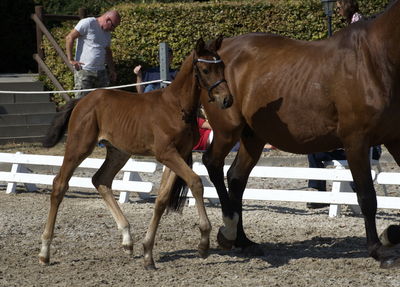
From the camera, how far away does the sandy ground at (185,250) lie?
624 cm

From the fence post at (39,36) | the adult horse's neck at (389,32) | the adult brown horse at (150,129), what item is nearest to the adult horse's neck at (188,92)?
the adult brown horse at (150,129)

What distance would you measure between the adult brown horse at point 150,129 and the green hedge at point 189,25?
8680 millimetres

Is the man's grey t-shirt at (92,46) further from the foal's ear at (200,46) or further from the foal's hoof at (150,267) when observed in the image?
the foal's hoof at (150,267)

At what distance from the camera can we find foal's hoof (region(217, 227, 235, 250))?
7.23 m

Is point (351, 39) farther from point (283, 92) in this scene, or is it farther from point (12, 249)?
point (12, 249)

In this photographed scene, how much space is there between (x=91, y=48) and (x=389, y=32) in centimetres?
716

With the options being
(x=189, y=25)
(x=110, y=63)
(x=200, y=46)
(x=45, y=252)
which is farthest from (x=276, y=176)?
(x=189, y=25)

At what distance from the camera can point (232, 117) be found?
7.22 meters

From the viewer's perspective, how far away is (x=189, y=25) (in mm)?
16000

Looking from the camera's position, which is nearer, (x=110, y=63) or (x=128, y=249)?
Answer: (x=128, y=249)

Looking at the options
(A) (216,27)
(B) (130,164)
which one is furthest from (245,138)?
(A) (216,27)

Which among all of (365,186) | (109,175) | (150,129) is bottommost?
(109,175)

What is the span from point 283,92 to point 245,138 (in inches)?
30.9

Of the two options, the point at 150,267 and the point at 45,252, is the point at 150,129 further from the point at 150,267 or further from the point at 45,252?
the point at 45,252
